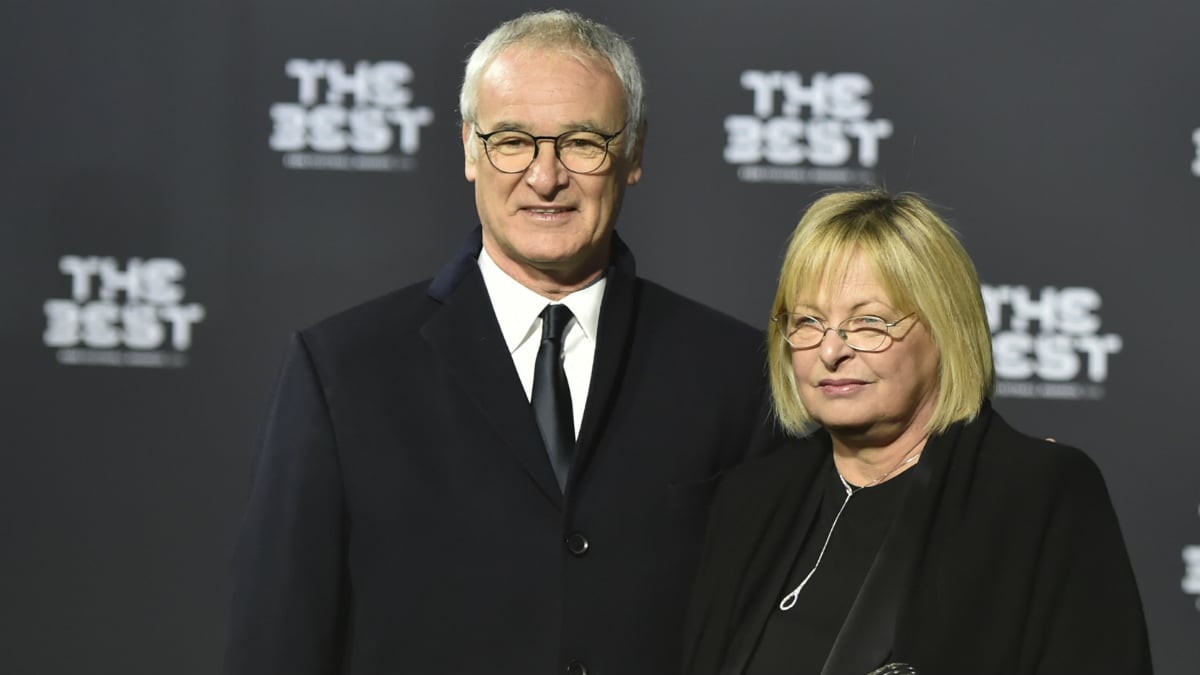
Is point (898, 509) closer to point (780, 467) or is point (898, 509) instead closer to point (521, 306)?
point (780, 467)

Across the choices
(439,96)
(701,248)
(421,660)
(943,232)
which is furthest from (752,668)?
(439,96)

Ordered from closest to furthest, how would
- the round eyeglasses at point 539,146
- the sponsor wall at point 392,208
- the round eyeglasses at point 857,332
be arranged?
the round eyeglasses at point 857,332 → the round eyeglasses at point 539,146 → the sponsor wall at point 392,208

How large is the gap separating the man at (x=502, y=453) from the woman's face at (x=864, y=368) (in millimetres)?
245

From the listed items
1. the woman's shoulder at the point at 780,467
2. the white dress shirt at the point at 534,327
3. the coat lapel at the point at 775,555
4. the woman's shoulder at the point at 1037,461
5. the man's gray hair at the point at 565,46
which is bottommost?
the coat lapel at the point at 775,555

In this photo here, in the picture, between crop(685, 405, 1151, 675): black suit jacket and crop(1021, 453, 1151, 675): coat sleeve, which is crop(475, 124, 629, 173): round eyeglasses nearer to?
crop(685, 405, 1151, 675): black suit jacket

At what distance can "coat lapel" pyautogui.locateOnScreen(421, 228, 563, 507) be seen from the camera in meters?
1.97

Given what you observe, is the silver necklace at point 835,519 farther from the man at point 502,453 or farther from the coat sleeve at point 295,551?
the coat sleeve at point 295,551

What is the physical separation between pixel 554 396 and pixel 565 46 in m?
0.50

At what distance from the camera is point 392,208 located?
12.5 ft

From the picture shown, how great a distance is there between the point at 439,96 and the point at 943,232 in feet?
7.07

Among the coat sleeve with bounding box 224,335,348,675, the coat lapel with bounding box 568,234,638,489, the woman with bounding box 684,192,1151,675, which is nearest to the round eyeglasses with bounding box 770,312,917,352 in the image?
the woman with bounding box 684,192,1151,675

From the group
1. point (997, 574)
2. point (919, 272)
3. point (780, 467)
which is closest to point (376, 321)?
point (780, 467)

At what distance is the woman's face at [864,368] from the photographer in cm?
191

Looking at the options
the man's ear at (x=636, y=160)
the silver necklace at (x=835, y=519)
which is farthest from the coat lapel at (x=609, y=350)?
the silver necklace at (x=835, y=519)
